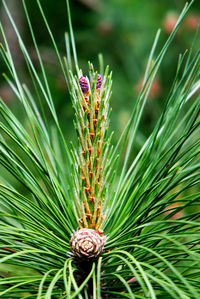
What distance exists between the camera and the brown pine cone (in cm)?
64

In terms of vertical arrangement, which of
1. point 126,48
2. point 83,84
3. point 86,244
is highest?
point 126,48

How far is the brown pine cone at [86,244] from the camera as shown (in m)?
0.64

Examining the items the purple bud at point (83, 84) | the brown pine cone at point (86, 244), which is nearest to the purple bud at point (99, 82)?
the purple bud at point (83, 84)

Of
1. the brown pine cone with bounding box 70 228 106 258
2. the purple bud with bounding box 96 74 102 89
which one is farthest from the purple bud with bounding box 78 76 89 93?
the brown pine cone with bounding box 70 228 106 258

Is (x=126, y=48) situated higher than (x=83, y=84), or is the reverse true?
(x=126, y=48)

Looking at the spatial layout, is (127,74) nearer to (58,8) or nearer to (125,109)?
(125,109)

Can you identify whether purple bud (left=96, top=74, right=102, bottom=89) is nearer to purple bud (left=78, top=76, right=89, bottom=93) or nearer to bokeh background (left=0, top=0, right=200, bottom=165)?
purple bud (left=78, top=76, right=89, bottom=93)

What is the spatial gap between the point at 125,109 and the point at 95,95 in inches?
41.3

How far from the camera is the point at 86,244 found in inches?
25.1

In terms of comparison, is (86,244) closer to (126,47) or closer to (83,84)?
(83,84)

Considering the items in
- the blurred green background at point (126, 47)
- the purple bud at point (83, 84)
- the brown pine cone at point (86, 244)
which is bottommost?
the brown pine cone at point (86, 244)

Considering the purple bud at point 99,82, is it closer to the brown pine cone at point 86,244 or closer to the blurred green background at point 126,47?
the brown pine cone at point 86,244

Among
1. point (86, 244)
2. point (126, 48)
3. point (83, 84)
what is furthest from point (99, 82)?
point (126, 48)

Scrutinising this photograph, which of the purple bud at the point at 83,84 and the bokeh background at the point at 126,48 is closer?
the purple bud at the point at 83,84
